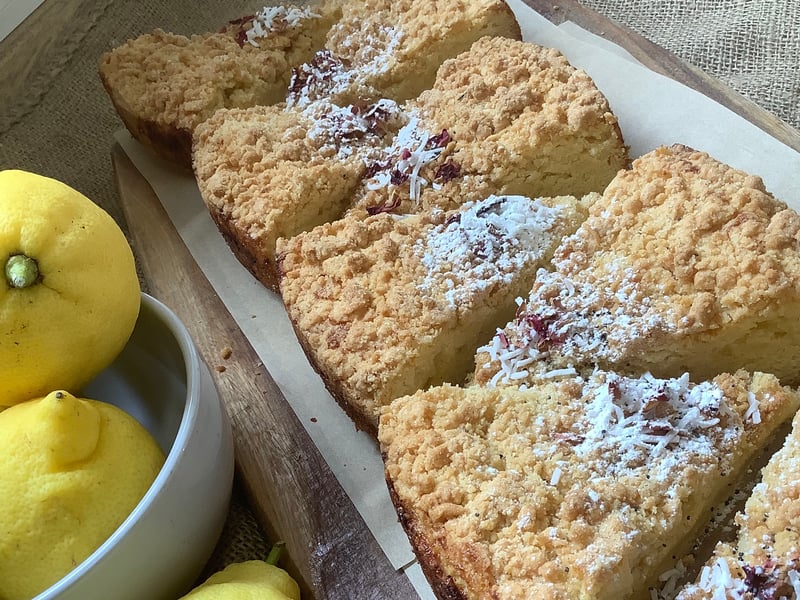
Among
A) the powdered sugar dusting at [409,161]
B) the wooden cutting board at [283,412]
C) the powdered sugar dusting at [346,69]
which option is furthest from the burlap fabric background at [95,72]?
the powdered sugar dusting at [409,161]

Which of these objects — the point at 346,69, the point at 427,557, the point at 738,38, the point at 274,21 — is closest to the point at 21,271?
the point at 427,557

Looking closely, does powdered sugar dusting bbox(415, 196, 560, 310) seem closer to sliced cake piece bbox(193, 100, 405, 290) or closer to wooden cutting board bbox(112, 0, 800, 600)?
sliced cake piece bbox(193, 100, 405, 290)

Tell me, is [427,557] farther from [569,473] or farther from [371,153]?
[371,153]

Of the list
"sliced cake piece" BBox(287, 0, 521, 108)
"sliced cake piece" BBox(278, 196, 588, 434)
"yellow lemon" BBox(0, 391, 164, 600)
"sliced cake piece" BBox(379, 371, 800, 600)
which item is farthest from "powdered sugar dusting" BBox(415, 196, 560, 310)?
"yellow lemon" BBox(0, 391, 164, 600)

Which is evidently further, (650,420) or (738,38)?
(738,38)

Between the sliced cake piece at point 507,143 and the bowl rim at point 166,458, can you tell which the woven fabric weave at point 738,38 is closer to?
the sliced cake piece at point 507,143

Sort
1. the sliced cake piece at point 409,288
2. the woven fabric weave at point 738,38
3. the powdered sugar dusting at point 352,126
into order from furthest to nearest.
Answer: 1. the woven fabric weave at point 738,38
2. the powdered sugar dusting at point 352,126
3. the sliced cake piece at point 409,288
